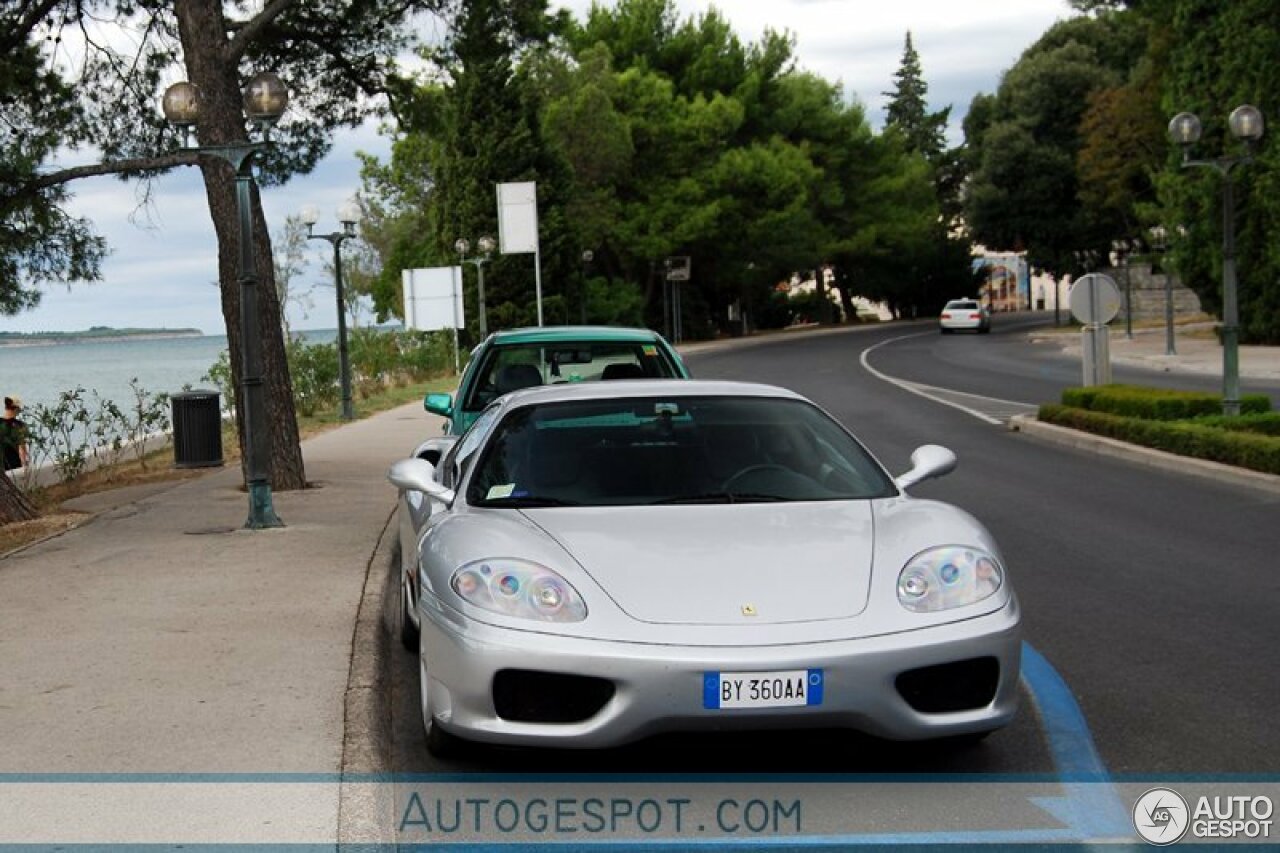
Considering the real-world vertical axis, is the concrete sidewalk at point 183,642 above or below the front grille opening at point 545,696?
below

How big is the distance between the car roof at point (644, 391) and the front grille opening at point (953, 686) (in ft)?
6.17

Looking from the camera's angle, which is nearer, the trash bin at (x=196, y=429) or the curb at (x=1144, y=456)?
the curb at (x=1144, y=456)

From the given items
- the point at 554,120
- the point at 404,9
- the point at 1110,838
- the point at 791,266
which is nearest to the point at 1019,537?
the point at 1110,838

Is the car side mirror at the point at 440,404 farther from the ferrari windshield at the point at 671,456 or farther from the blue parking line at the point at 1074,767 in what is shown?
the blue parking line at the point at 1074,767

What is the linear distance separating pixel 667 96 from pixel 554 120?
6722 mm

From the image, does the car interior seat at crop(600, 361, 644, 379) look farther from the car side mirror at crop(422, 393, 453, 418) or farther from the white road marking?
the white road marking

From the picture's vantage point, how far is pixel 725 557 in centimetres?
504

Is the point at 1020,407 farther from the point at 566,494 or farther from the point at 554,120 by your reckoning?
the point at 554,120

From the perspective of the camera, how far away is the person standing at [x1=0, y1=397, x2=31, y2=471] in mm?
14270

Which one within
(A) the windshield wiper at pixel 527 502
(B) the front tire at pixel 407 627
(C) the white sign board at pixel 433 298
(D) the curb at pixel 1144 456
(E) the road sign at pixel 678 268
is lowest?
(D) the curb at pixel 1144 456

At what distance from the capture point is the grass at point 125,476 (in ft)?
38.9

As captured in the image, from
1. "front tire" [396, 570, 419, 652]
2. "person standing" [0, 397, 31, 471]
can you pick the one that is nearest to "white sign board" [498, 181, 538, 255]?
"person standing" [0, 397, 31, 471]

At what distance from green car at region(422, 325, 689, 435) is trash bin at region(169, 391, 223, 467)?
7734 mm

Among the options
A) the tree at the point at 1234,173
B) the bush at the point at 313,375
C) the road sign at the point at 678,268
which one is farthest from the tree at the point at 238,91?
the road sign at the point at 678,268
